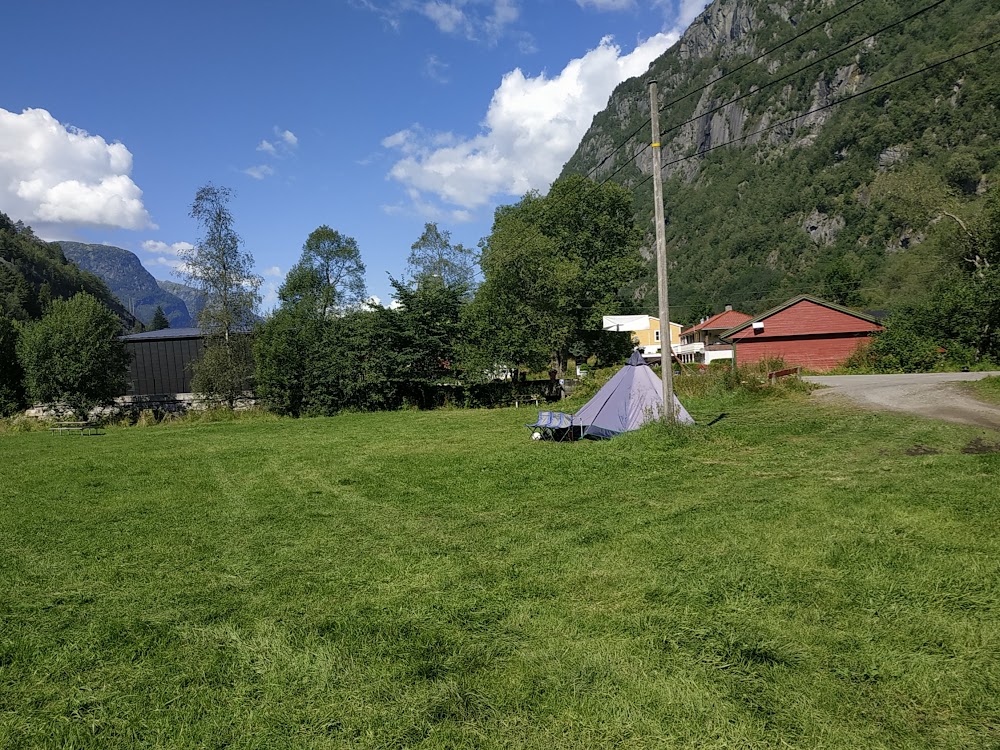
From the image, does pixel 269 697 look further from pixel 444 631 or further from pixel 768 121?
pixel 768 121

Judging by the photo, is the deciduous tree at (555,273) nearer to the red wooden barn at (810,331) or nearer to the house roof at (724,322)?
the red wooden barn at (810,331)

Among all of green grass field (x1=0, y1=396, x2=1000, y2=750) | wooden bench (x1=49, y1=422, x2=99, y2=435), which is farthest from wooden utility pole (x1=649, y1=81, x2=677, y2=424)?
wooden bench (x1=49, y1=422, x2=99, y2=435)

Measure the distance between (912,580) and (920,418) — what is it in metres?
9.00

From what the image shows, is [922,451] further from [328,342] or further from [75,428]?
[75,428]

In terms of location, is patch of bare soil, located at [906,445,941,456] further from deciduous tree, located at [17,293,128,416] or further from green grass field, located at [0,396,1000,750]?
deciduous tree, located at [17,293,128,416]

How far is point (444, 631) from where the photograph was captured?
351 centimetres

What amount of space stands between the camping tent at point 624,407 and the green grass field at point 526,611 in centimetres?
353

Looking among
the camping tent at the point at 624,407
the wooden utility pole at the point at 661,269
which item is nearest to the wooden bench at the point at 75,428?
the camping tent at the point at 624,407

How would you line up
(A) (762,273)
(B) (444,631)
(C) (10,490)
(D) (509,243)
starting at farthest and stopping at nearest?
1. (A) (762,273)
2. (D) (509,243)
3. (C) (10,490)
4. (B) (444,631)

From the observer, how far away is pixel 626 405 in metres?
12.4

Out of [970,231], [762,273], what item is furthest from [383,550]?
[762,273]

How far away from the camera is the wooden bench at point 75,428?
20811 mm

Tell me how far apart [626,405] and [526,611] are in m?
9.11

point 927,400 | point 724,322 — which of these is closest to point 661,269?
point 927,400
